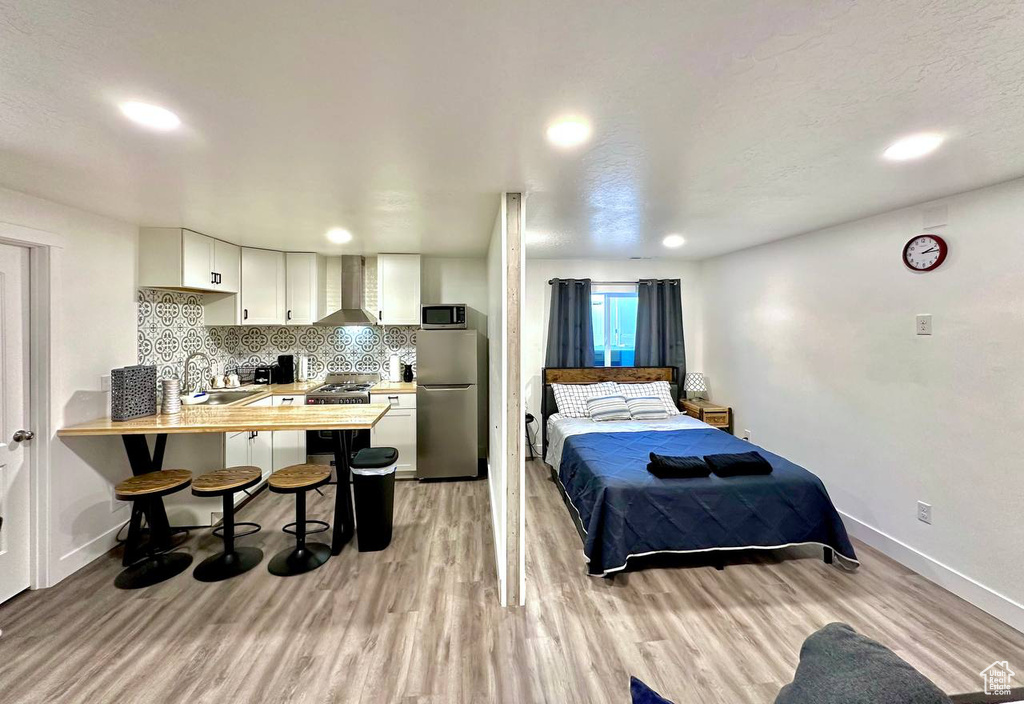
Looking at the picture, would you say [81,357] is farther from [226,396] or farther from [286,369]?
[286,369]

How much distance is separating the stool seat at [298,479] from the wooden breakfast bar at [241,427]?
5.4 inches

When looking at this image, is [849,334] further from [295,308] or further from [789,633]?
[295,308]

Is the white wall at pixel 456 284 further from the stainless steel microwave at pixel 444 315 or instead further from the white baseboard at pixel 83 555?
the white baseboard at pixel 83 555

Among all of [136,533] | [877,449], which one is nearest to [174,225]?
[136,533]

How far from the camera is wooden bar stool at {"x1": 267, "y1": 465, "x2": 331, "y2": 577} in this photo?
2.55m

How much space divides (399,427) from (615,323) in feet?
9.46

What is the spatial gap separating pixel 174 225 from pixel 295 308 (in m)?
1.31

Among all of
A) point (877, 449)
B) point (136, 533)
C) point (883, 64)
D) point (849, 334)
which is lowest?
point (136, 533)

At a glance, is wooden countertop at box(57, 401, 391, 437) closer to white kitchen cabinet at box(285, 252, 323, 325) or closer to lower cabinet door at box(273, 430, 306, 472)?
lower cabinet door at box(273, 430, 306, 472)

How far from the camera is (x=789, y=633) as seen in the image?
204cm

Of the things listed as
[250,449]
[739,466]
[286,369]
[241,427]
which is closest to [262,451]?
[250,449]

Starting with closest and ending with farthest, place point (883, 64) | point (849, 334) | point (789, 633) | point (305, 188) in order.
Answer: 1. point (883, 64)
2. point (789, 633)
3. point (305, 188)
4. point (849, 334)

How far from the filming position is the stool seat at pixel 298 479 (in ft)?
8.38

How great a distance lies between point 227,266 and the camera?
12.4 feet
